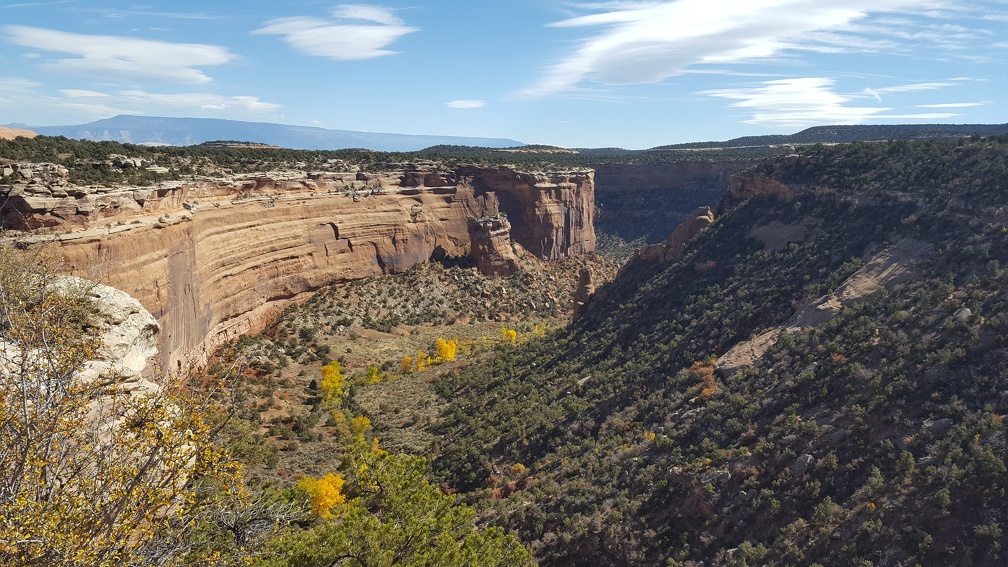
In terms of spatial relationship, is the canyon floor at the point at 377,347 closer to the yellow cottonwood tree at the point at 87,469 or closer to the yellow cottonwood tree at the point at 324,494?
the yellow cottonwood tree at the point at 324,494

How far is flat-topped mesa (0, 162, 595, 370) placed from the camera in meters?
25.5

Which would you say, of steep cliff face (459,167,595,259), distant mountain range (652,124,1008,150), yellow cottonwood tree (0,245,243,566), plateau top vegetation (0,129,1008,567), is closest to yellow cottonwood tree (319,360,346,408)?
plateau top vegetation (0,129,1008,567)

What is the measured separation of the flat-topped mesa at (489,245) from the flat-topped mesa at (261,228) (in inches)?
100

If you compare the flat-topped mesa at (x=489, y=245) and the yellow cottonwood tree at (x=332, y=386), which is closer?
the yellow cottonwood tree at (x=332, y=386)

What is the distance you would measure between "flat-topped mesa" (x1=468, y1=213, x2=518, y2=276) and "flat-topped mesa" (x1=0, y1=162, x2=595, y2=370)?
100 inches

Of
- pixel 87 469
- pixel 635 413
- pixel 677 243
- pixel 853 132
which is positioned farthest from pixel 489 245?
pixel 853 132

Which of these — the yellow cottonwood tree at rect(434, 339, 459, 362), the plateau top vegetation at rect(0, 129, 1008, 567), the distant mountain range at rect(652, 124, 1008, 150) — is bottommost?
the yellow cottonwood tree at rect(434, 339, 459, 362)

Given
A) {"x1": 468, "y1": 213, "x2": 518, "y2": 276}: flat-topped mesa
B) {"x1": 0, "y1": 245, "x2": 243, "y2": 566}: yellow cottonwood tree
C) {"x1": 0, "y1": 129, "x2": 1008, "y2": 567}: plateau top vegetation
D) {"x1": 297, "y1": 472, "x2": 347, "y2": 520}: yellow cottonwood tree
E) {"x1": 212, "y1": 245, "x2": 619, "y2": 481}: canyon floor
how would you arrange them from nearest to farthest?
1. {"x1": 0, "y1": 245, "x2": 243, "y2": 566}: yellow cottonwood tree
2. {"x1": 0, "y1": 129, "x2": 1008, "y2": 567}: plateau top vegetation
3. {"x1": 297, "y1": 472, "x2": 347, "y2": 520}: yellow cottonwood tree
4. {"x1": 212, "y1": 245, "x2": 619, "y2": 481}: canyon floor
5. {"x1": 468, "y1": 213, "x2": 518, "y2": 276}: flat-topped mesa

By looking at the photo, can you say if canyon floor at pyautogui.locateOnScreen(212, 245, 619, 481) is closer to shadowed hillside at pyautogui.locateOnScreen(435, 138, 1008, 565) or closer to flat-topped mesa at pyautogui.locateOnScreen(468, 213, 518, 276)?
flat-topped mesa at pyautogui.locateOnScreen(468, 213, 518, 276)

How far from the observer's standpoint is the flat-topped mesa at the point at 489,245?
61375 millimetres

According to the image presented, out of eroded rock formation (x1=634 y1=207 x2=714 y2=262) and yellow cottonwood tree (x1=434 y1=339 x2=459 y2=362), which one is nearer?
eroded rock formation (x1=634 y1=207 x2=714 y2=262)

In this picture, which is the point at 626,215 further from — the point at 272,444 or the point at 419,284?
the point at 272,444

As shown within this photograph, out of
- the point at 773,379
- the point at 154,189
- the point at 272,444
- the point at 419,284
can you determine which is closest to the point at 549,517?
the point at 773,379

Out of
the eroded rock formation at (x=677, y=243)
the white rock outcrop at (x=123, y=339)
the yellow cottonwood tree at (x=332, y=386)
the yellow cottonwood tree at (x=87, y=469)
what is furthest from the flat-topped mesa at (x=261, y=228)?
the eroded rock formation at (x=677, y=243)
